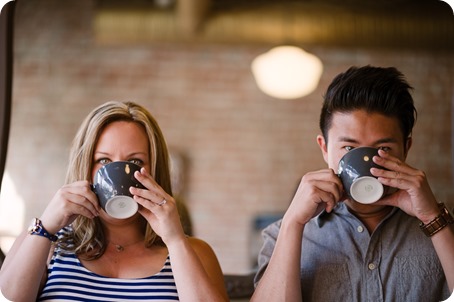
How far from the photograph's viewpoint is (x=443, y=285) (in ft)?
3.92

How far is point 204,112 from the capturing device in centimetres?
441

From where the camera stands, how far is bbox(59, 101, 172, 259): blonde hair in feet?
4.08

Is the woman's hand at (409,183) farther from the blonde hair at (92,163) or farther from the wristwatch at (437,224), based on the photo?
the blonde hair at (92,163)

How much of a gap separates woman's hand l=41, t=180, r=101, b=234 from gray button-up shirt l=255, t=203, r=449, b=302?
14.7 inches

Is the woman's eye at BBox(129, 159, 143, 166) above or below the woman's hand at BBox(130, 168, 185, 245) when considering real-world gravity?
above

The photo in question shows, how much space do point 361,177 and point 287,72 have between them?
307 centimetres

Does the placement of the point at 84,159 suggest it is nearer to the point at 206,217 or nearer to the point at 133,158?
the point at 133,158

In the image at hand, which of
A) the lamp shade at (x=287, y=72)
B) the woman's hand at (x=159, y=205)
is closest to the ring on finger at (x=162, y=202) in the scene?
the woman's hand at (x=159, y=205)

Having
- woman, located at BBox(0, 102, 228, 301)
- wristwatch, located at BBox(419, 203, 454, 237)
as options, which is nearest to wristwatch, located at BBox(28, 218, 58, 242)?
woman, located at BBox(0, 102, 228, 301)

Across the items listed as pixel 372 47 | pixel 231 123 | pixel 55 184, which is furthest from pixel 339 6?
pixel 55 184

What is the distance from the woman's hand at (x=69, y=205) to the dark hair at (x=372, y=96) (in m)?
0.47

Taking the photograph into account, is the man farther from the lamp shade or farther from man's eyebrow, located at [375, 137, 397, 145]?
the lamp shade

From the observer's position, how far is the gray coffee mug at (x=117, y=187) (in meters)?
1.13

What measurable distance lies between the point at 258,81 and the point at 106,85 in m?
1.06
